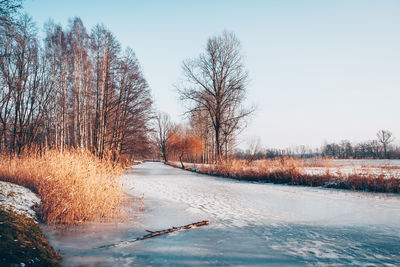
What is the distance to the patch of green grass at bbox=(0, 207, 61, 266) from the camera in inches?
90.1

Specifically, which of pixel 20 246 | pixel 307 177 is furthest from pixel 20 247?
pixel 307 177

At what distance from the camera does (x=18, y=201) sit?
182 inches

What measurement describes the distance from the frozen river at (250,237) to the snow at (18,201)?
642mm

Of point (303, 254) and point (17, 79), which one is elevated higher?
point (17, 79)

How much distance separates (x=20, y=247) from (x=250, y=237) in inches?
124

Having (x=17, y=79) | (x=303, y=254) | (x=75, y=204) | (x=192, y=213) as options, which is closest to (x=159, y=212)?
(x=192, y=213)

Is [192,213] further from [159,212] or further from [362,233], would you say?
[362,233]

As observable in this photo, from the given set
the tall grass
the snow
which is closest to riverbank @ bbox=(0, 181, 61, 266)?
the snow

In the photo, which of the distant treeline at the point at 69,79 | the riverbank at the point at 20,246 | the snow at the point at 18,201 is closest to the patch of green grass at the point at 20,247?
the riverbank at the point at 20,246

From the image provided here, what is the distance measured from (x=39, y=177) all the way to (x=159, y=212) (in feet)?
12.2

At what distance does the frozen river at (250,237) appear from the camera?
3.03 meters

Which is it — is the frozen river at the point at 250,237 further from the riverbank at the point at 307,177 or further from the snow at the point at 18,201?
the riverbank at the point at 307,177

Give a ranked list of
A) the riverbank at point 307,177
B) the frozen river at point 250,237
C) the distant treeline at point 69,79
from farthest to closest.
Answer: the distant treeline at point 69,79
the riverbank at point 307,177
the frozen river at point 250,237

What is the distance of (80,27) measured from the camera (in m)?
15.9
